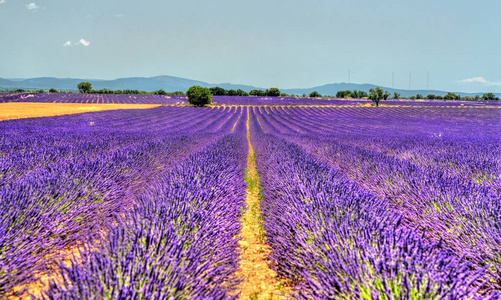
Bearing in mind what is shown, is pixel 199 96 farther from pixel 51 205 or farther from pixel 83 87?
pixel 83 87

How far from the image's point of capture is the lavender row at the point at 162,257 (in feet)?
5.13

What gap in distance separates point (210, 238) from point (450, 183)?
3.78 metres

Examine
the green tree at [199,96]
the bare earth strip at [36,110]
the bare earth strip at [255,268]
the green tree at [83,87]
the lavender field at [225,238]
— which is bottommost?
the bare earth strip at [255,268]

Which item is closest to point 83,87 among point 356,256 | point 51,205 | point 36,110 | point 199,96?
point 199,96

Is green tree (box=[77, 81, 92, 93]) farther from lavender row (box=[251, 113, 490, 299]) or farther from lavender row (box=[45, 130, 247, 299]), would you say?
lavender row (box=[251, 113, 490, 299])

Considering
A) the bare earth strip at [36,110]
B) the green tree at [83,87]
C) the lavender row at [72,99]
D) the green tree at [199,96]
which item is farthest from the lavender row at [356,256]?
the green tree at [83,87]

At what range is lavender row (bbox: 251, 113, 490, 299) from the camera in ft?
5.14

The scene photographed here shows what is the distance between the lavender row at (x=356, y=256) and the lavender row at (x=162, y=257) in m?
0.63

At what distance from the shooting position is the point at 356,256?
1.85 m

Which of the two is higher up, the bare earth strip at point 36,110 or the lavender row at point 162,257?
the bare earth strip at point 36,110

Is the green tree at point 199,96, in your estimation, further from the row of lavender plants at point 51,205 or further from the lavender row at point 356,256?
the lavender row at point 356,256

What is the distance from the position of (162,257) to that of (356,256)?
4.59 ft

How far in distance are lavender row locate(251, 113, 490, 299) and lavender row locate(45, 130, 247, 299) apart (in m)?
0.63

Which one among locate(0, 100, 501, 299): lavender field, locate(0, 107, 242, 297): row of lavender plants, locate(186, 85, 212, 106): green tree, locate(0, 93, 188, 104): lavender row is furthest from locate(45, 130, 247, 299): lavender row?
locate(0, 93, 188, 104): lavender row
